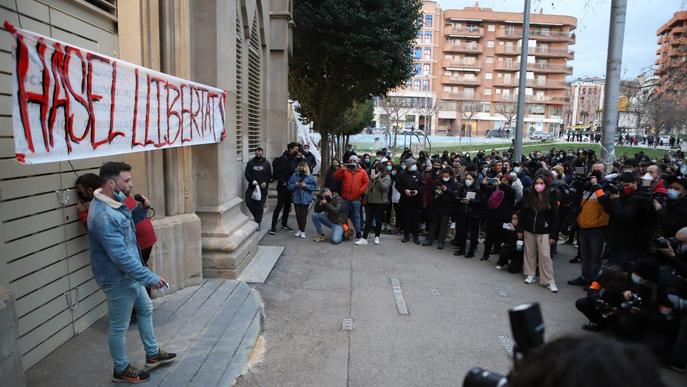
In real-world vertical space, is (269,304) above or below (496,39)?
below

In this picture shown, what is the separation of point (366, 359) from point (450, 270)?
4.13 m

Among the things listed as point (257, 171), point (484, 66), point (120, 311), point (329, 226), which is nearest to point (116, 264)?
point (120, 311)

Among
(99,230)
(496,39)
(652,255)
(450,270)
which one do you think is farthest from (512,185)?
(496,39)

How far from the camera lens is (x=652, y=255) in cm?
567

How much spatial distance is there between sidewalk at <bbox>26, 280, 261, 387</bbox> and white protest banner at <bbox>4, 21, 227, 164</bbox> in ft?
6.15

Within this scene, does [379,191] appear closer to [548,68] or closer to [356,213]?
[356,213]

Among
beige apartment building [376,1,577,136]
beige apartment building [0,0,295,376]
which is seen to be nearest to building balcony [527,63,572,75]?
beige apartment building [376,1,577,136]

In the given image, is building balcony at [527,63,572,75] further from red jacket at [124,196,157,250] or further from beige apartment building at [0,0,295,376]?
red jacket at [124,196,157,250]

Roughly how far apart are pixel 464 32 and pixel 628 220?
70.4 meters

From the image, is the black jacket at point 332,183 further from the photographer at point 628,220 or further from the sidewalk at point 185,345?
the photographer at point 628,220

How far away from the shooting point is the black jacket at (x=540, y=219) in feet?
25.8

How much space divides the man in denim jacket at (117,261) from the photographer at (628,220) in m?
6.32

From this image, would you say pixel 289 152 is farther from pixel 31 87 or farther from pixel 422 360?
pixel 31 87

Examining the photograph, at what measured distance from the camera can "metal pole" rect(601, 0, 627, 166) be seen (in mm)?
9352
